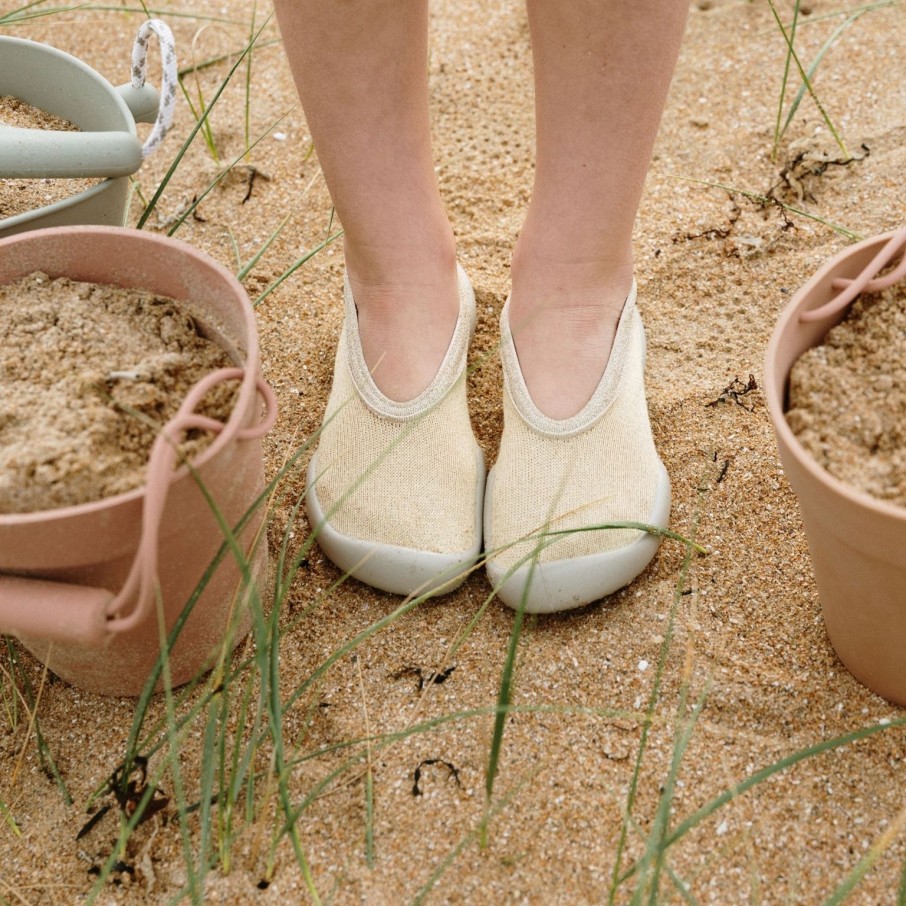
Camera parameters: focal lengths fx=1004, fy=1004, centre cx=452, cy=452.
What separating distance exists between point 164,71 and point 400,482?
581mm

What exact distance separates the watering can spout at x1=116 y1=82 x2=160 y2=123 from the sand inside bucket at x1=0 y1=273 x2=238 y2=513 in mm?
420

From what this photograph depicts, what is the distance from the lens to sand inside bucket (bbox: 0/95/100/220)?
4.28ft

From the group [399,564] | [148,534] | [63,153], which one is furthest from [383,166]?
[148,534]

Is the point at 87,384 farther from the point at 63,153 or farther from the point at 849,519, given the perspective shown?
the point at 849,519

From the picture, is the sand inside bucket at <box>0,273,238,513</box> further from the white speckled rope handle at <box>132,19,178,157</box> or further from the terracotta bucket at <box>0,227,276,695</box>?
the white speckled rope handle at <box>132,19,178,157</box>

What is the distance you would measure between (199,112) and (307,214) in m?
0.37

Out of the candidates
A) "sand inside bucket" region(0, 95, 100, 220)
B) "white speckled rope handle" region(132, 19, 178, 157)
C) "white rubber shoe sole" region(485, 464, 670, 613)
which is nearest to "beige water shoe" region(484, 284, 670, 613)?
"white rubber shoe sole" region(485, 464, 670, 613)

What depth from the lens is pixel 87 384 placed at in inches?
38.7

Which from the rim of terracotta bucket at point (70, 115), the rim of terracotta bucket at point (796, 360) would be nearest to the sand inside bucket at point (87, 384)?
the rim of terracotta bucket at point (70, 115)

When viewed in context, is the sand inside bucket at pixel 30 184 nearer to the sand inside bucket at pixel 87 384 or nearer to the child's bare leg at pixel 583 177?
the sand inside bucket at pixel 87 384

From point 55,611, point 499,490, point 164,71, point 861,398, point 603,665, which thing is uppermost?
point 164,71

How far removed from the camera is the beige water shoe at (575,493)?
117cm

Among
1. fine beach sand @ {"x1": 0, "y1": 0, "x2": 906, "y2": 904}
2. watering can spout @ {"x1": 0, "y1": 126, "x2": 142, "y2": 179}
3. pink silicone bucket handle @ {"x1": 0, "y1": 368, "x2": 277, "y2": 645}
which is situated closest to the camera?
pink silicone bucket handle @ {"x1": 0, "y1": 368, "x2": 277, "y2": 645}

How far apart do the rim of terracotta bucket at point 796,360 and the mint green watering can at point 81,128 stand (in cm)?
79
